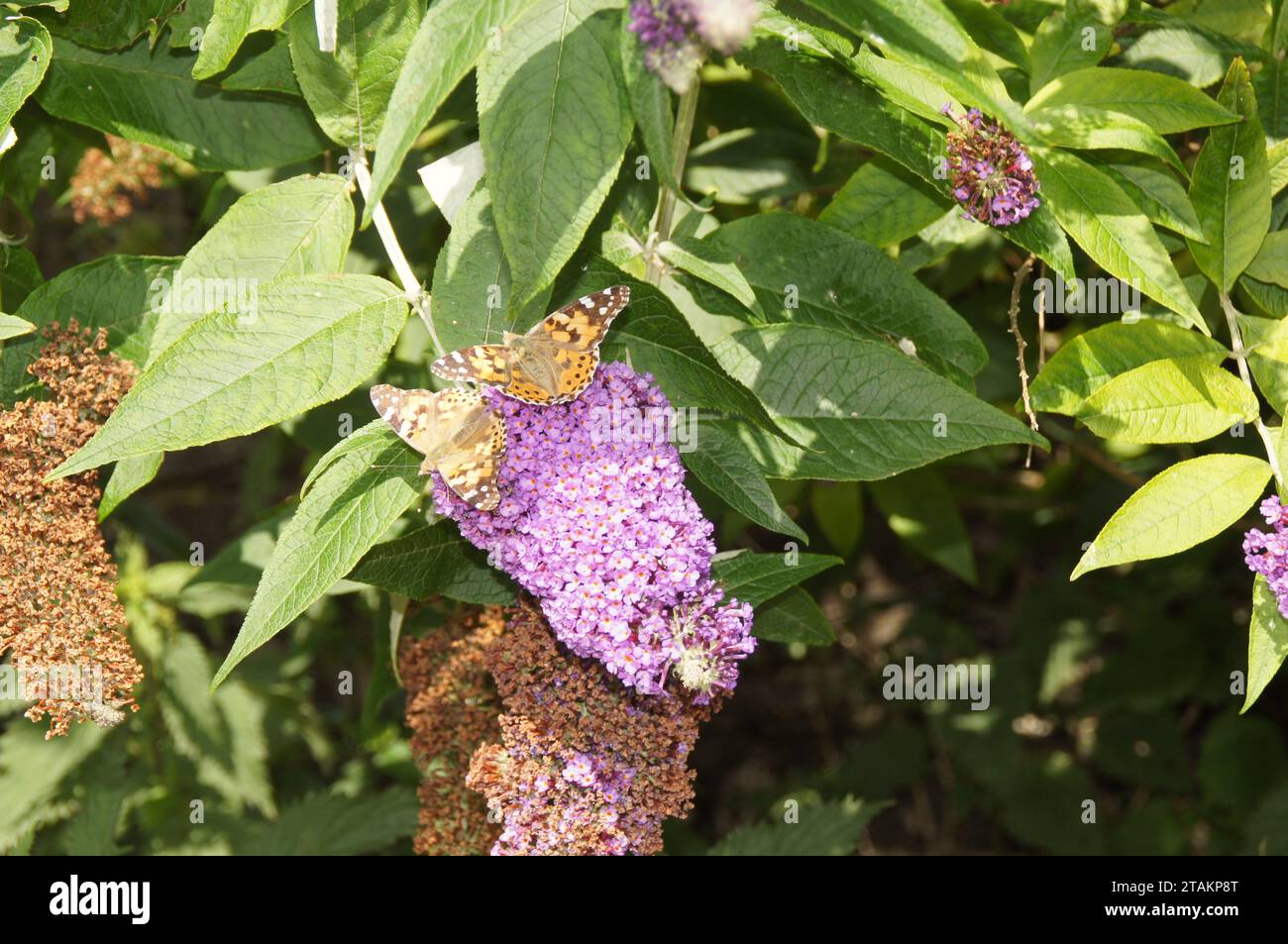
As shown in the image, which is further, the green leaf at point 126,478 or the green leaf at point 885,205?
the green leaf at point 885,205

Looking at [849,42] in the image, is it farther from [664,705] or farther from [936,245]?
[664,705]

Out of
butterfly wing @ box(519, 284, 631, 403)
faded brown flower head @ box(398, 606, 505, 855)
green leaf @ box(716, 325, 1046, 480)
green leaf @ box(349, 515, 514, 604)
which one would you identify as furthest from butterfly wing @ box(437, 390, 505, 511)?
faded brown flower head @ box(398, 606, 505, 855)

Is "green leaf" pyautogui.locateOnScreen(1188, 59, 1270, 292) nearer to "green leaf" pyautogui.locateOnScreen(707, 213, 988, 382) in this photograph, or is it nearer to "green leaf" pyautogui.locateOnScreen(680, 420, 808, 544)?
"green leaf" pyautogui.locateOnScreen(707, 213, 988, 382)

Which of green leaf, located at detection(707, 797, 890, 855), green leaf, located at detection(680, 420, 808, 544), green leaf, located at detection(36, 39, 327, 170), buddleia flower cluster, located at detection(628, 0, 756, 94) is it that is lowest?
green leaf, located at detection(707, 797, 890, 855)

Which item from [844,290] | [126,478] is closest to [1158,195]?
[844,290]

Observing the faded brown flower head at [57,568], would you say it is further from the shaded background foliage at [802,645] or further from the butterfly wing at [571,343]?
the butterfly wing at [571,343]

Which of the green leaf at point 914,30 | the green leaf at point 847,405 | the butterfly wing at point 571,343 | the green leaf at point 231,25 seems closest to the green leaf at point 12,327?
the green leaf at point 231,25

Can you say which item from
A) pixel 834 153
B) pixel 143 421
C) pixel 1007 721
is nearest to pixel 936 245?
pixel 834 153
